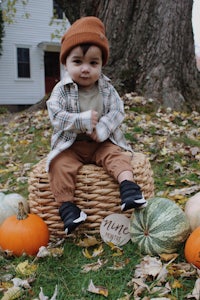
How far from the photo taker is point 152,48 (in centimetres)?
626

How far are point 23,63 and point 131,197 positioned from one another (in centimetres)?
1842

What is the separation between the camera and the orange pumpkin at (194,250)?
1.99 metres

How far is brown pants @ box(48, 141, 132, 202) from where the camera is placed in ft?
8.42

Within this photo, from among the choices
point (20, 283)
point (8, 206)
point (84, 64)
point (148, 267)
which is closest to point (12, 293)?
point (20, 283)

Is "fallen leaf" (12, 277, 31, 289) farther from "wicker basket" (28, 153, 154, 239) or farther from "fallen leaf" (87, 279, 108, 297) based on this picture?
"wicker basket" (28, 153, 154, 239)

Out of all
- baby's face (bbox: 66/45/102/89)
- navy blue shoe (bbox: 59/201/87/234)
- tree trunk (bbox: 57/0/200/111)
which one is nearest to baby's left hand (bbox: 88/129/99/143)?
baby's face (bbox: 66/45/102/89)

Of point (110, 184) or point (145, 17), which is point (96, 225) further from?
point (145, 17)

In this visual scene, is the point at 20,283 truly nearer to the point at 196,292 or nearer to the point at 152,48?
the point at 196,292

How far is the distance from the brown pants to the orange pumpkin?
2.34 ft

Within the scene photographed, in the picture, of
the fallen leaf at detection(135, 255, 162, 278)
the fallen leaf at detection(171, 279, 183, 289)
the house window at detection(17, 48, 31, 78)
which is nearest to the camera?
the fallen leaf at detection(171, 279, 183, 289)

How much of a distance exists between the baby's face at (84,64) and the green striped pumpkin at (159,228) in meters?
1.12

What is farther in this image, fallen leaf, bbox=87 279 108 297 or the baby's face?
the baby's face

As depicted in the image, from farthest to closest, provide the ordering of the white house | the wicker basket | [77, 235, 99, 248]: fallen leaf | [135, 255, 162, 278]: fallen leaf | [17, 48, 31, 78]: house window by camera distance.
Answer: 1. [17, 48, 31, 78]: house window
2. the white house
3. the wicker basket
4. [77, 235, 99, 248]: fallen leaf
5. [135, 255, 162, 278]: fallen leaf

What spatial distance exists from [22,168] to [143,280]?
317 centimetres
